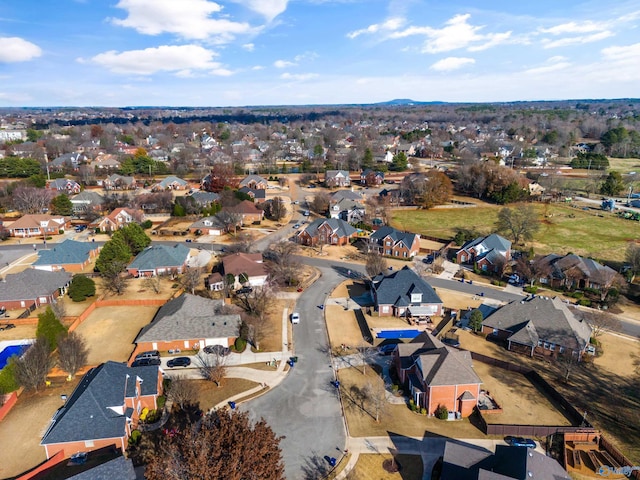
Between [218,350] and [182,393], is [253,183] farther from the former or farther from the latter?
[182,393]

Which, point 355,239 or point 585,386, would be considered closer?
point 585,386

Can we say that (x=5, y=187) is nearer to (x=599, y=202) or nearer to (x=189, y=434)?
(x=189, y=434)

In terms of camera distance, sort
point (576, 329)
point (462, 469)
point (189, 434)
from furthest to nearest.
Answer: point (576, 329) → point (462, 469) → point (189, 434)

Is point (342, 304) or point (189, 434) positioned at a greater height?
point (189, 434)

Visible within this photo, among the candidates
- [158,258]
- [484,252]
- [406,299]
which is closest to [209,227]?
[158,258]

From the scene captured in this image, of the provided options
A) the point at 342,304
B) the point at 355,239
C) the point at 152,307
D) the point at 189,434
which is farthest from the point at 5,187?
the point at 189,434

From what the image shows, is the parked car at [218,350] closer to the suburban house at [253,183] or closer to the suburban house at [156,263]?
the suburban house at [156,263]
